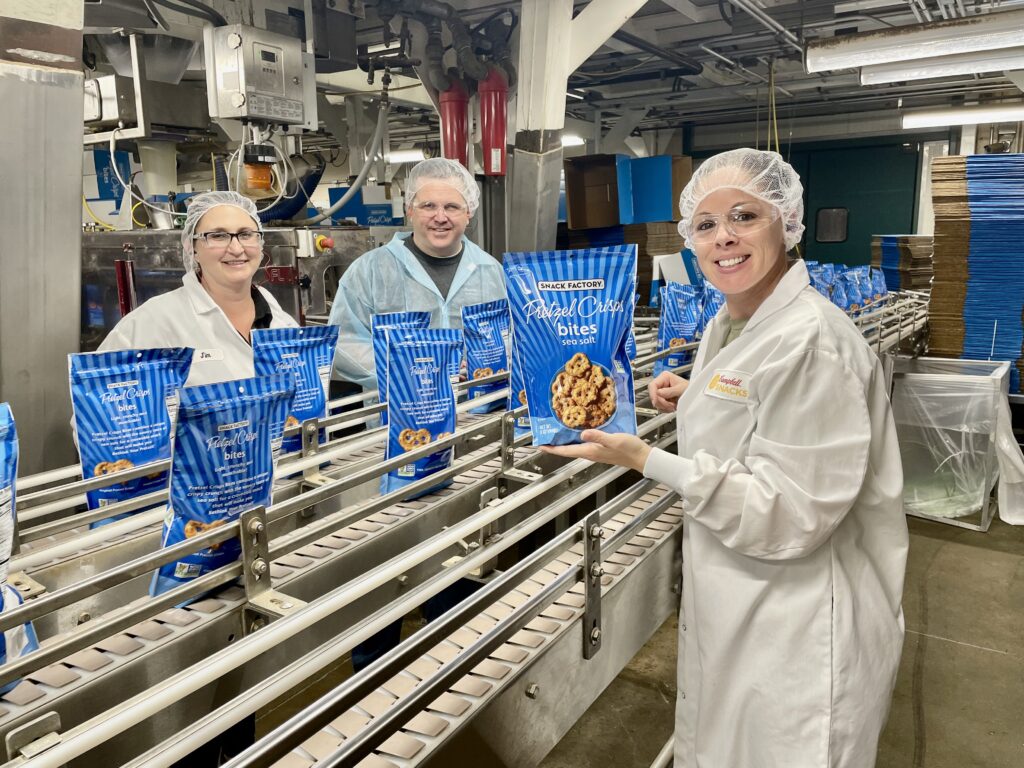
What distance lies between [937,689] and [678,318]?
66.9 inches

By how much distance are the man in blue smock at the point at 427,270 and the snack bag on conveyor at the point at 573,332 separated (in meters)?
1.11

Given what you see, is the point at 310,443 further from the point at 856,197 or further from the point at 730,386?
the point at 856,197

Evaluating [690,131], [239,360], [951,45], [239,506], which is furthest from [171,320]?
[690,131]

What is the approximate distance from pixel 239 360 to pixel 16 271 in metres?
0.54

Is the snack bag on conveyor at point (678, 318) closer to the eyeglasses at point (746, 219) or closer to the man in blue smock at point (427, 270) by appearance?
the man in blue smock at point (427, 270)

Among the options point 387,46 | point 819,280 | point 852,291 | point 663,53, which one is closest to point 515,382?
point 819,280

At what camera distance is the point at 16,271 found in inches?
66.1

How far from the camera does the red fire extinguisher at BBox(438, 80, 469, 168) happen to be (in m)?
3.74

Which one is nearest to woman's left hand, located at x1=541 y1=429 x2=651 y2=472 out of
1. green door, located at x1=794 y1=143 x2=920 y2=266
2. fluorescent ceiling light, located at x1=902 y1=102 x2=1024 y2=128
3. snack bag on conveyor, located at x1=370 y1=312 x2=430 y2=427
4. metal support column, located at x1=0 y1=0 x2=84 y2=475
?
snack bag on conveyor, located at x1=370 y1=312 x2=430 y2=427

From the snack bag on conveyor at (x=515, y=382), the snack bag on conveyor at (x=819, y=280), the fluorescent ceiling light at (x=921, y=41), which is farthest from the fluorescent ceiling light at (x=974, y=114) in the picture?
the snack bag on conveyor at (x=515, y=382)

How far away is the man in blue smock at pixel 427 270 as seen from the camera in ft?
6.89

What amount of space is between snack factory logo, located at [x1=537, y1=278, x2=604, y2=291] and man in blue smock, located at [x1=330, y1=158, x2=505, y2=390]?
1.12 metres

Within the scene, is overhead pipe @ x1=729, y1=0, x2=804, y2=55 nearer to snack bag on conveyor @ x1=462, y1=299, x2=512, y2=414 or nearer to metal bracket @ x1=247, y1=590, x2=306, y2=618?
snack bag on conveyor @ x1=462, y1=299, x2=512, y2=414

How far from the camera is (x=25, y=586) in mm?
787
